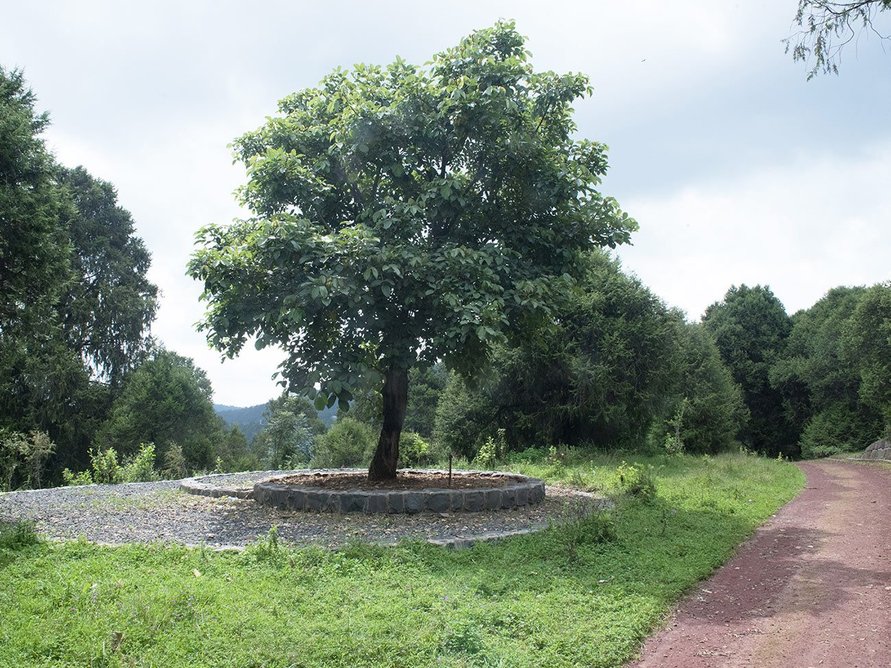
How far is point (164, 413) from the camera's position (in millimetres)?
30938

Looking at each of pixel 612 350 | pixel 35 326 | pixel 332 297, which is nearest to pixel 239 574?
pixel 332 297

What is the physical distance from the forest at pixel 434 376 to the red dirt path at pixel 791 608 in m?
4.59

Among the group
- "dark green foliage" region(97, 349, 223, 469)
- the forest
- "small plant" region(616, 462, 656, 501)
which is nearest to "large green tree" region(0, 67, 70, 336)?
the forest

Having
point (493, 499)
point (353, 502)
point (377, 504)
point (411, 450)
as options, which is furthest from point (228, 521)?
point (411, 450)

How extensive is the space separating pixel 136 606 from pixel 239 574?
48.8 inches

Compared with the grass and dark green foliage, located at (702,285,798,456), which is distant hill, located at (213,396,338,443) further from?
dark green foliage, located at (702,285,798,456)

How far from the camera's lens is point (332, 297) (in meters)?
8.95

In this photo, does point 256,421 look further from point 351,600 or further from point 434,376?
point 351,600

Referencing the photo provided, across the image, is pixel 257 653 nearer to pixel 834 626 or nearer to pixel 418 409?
pixel 834 626

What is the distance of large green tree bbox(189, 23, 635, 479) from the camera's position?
29.8 feet

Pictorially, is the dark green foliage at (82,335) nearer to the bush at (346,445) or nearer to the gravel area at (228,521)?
the gravel area at (228,521)

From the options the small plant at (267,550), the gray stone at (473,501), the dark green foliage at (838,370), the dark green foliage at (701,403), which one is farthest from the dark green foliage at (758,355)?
the small plant at (267,550)

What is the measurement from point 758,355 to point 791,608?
154ft

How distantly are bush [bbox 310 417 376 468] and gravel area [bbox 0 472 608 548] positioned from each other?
2269 cm
